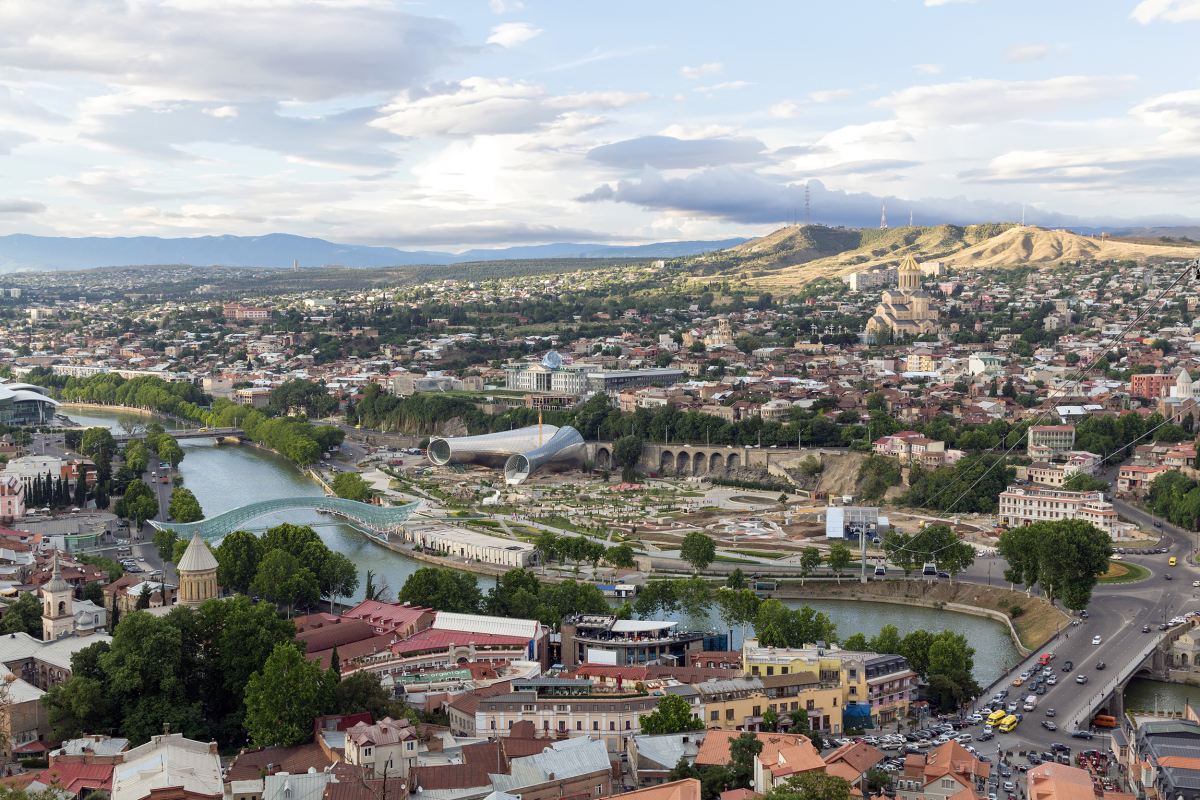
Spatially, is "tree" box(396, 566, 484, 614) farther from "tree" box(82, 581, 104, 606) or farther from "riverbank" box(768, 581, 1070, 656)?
"riverbank" box(768, 581, 1070, 656)

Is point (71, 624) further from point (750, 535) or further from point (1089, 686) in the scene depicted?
point (750, 535)

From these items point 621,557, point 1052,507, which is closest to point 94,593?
point 621,557

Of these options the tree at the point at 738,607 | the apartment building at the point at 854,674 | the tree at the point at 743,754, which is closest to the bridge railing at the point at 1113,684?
the apartment building at the point at 854,674

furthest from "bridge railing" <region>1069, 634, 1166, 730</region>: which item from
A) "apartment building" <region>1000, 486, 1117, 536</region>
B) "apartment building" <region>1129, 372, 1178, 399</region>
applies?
"apartment building" <region>1129, 372, 1178, 399</region>

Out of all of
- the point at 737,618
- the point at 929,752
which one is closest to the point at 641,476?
the point at 737,618

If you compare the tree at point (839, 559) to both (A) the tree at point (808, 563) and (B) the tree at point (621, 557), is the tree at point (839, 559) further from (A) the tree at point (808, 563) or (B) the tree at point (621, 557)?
(B) the tree at point (621, 557)

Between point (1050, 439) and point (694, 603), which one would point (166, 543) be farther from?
point (1050, 439)
